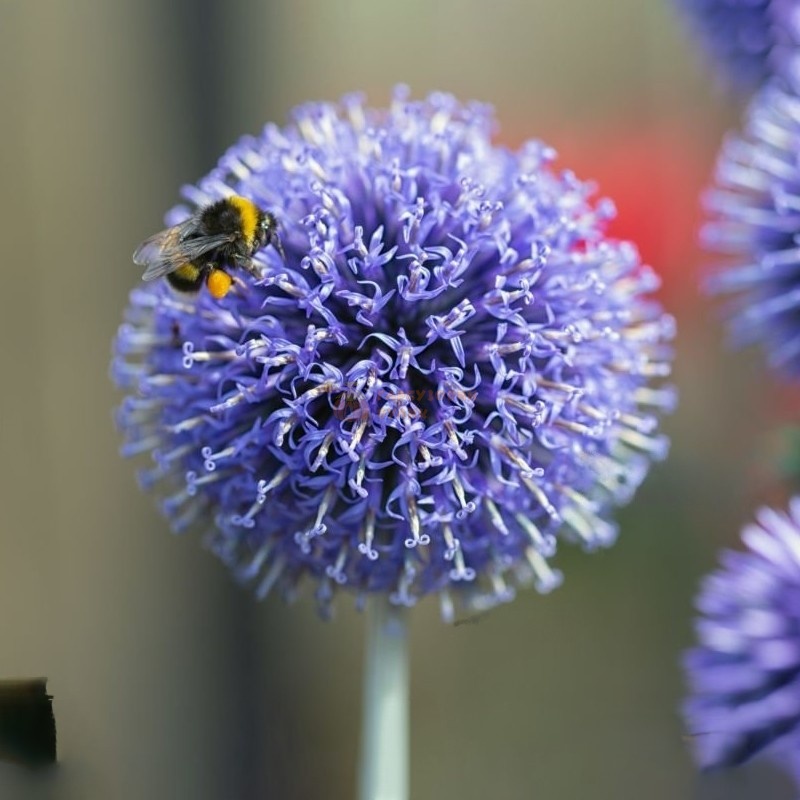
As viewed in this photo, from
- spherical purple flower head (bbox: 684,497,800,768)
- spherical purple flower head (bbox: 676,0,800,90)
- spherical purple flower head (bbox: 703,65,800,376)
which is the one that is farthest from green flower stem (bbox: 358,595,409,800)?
spherical purple flower head (bbox: 676,0,800,90)

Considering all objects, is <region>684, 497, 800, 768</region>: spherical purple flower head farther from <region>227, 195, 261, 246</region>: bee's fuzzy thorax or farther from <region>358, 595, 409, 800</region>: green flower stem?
<region>227, 195, 261, 246</region>: bee's fuzzy thorax

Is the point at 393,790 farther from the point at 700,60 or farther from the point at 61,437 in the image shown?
the point at 61,437

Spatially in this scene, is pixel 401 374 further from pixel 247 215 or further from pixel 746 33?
pixel 746 33

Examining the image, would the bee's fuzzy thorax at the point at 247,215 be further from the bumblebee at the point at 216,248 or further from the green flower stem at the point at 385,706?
the green flower stem at the point at 385,706

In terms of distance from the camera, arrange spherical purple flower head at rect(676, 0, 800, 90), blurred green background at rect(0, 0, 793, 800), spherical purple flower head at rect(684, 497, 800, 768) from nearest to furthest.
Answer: spherical purple flower head at rect(684, 497, 800, 768)
spherical purple flower head at rect(676, 0, 800, 90)
blurred green background at rect(0, 0, 793, 800)

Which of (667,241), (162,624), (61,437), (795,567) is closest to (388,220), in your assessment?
(795,567)

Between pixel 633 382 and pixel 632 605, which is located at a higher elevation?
pixel 633 382

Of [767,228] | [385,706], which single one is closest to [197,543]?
[385,706]
